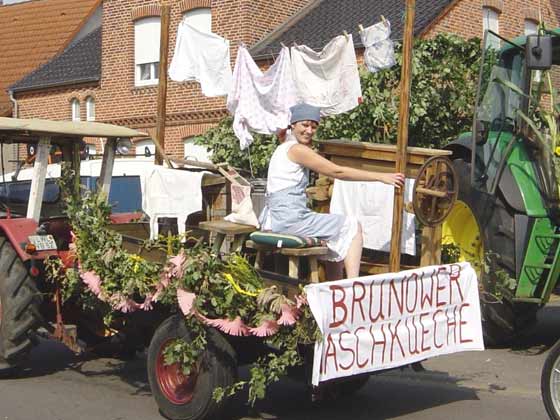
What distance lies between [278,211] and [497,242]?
2950mm

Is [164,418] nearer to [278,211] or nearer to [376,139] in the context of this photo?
[278,211]

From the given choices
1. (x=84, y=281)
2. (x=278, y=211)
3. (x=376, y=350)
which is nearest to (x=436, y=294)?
(x=376, y=350)

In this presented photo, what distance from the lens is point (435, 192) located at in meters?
6.76

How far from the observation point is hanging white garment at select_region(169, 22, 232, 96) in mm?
10945

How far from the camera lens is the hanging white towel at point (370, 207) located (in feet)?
24.9

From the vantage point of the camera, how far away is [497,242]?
9.00m

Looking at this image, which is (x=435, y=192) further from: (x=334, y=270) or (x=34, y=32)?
(x=34, y=32)

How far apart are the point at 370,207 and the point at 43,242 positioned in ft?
8.96

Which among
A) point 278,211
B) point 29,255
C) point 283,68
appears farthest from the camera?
point 283,68

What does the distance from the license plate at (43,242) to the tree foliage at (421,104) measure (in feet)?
16.8

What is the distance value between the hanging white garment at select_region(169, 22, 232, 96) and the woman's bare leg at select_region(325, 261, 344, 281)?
4522mm

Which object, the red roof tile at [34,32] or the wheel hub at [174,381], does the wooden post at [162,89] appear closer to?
the wheel hub at [174,381]

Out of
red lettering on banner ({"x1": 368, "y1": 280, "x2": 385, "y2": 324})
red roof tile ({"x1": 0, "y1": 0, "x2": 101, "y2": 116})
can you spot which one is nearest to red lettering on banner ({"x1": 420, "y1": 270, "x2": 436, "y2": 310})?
red lettering on banner ({"x1": 368, "y1": 280, "x2": 385, "y2": 324})

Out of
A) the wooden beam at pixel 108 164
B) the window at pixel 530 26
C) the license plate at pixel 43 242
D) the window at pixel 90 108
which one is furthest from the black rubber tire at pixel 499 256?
the window at pixel 90 108
